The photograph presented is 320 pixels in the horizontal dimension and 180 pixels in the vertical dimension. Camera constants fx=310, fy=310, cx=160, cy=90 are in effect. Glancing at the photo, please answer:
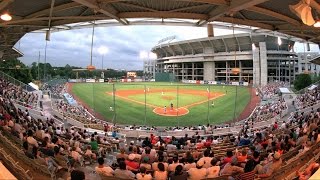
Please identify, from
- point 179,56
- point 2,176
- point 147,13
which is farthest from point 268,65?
point 2,176

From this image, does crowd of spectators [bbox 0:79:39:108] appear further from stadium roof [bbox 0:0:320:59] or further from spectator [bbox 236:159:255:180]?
spectator [bbox 236:159:255:180]

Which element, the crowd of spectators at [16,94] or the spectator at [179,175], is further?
the crowd of spectators at [16,94]

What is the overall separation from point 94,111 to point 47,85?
13652mm

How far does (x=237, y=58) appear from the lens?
69250 millimetres

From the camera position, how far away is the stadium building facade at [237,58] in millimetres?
62094

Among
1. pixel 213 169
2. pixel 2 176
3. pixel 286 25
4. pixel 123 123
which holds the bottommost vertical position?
pixel 123 123

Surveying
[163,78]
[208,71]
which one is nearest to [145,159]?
[163,78]

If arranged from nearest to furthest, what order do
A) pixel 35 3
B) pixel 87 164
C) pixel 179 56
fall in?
pixel 87 164, pixel 35 3, pixel 179 56

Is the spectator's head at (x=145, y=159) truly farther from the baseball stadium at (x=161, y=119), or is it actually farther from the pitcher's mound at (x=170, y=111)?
the pitcher's mound at (x=170, y=111)

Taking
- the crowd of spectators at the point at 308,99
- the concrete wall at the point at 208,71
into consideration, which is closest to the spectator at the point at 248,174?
the crowd of spectators at the point at 308,99

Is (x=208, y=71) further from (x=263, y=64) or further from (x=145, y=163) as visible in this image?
(x=145, y=163)

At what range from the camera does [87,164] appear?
384 inches

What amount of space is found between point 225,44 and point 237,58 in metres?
4.29

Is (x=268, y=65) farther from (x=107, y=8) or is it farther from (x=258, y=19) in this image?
(x=107, y=8)
